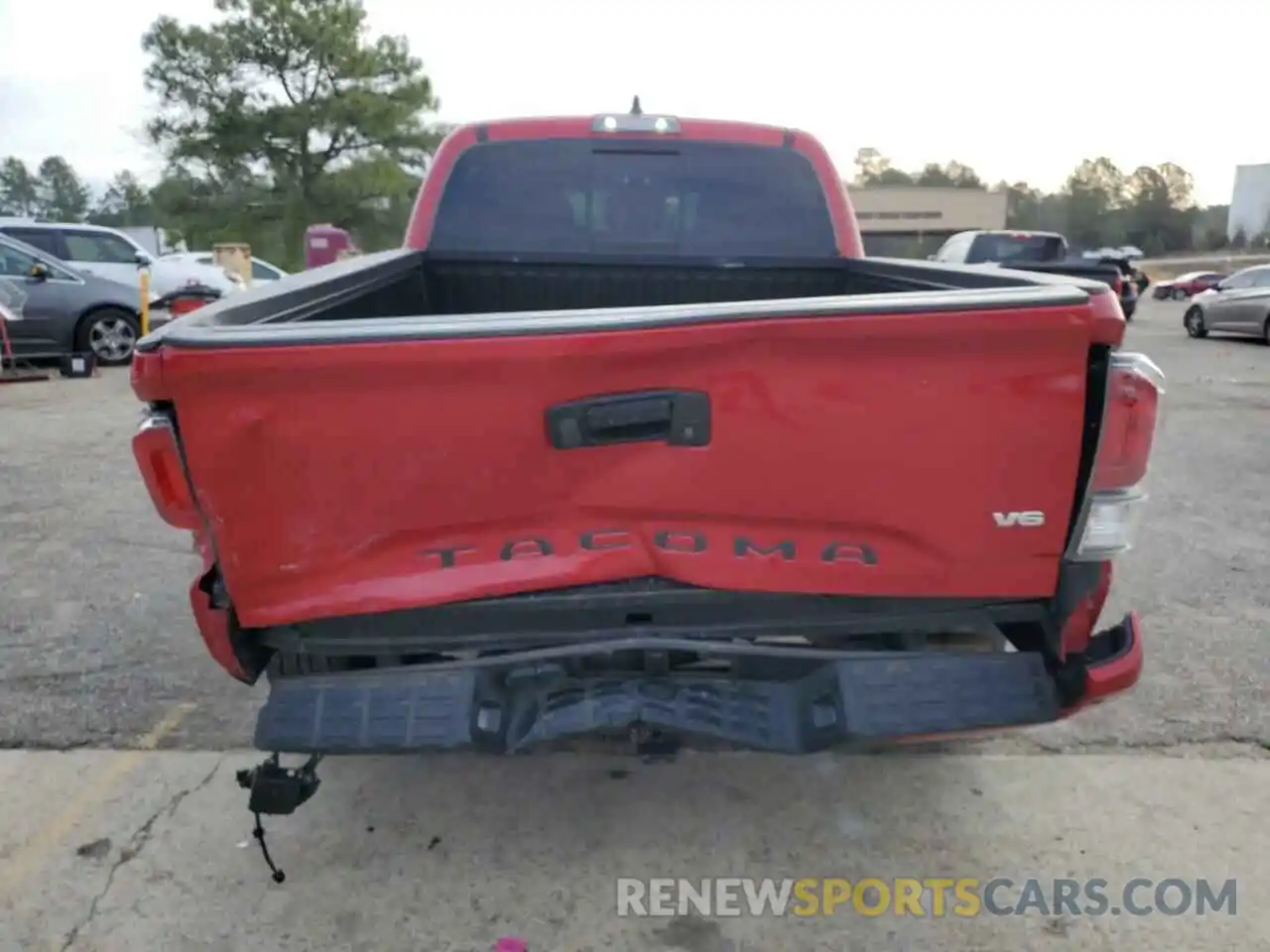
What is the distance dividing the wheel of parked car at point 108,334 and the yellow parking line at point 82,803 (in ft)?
36.9

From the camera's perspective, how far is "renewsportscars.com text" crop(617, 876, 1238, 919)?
9.68ft

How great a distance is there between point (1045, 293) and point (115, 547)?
5.58 metres

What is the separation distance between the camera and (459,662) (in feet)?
9.08

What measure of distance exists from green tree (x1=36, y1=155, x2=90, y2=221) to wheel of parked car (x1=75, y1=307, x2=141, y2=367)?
89.0 metres

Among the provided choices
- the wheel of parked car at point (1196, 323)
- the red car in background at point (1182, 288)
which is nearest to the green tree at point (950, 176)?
the red car in background at point (1182, 288)

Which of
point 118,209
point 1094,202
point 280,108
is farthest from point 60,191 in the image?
point 1094,202

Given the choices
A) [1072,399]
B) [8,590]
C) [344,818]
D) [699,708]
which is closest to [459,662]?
[699,708]

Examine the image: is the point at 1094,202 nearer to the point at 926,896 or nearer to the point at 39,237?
the point at 39,237

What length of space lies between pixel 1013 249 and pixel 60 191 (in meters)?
114

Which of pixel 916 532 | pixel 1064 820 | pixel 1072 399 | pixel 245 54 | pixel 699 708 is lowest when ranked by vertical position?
pixel 1064 820

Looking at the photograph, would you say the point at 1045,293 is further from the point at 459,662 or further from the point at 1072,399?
the point at 459,662

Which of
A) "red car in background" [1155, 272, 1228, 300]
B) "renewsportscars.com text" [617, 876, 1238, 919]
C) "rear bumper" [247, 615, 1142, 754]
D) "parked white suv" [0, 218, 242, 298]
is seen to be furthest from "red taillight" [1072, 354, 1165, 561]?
"red car in background" [1155, 272, 1228, 300]

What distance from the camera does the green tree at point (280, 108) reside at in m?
44.5

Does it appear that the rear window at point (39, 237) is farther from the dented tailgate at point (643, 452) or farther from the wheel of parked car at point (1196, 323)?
the wheel of parked car at point (1196, 323)
